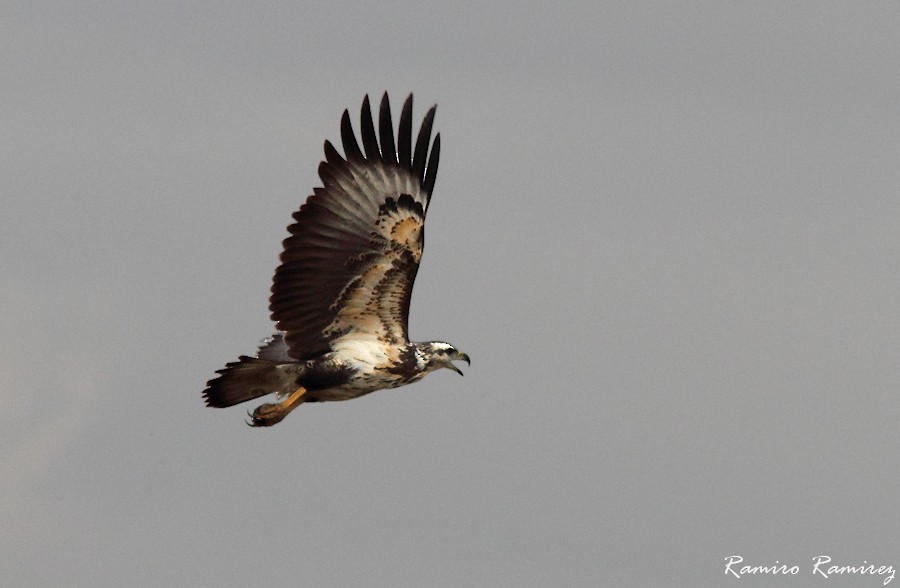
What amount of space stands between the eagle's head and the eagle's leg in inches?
56.6

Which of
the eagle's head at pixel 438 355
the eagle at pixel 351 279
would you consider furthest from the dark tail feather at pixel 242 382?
the eagle's head at pixel 438 355

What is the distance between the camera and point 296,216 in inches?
1316

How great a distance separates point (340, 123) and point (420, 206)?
1292 mm

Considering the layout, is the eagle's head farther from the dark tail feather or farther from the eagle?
the dark tail feather

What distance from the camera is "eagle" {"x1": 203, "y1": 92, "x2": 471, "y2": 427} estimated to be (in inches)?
1316

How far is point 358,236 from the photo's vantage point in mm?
33438

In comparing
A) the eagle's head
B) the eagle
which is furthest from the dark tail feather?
the eagle's head

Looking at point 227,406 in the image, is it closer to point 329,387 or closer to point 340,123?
point 329,387

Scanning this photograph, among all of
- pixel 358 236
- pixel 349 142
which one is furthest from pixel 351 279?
pixel 349 142

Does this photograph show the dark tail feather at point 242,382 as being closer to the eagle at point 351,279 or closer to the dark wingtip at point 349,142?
the eagle at point 351,279

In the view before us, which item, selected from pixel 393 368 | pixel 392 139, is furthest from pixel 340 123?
pixel 393 368

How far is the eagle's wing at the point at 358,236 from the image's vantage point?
3341cm

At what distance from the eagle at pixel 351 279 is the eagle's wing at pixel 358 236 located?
0.01 m

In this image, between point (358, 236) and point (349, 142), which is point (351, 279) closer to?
point (358, 236)
